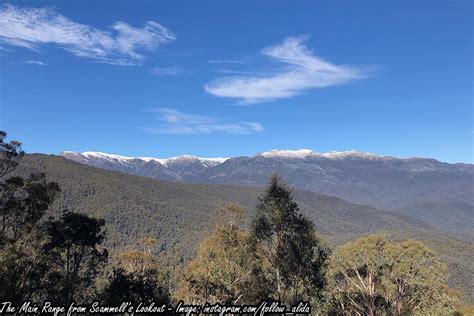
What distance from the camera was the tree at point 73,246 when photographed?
34625 mm

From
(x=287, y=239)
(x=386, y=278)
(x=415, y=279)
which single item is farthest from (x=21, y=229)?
(x=415, y=279)

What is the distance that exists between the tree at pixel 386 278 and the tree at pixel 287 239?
55.8ft

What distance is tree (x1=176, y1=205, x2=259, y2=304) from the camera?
37.7m

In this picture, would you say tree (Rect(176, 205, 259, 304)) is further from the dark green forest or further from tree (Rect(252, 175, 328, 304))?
tree (Rect(252, 175, 328, 304))

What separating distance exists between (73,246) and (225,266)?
13.9 m

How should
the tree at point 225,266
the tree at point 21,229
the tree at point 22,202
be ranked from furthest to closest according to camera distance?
the tree at point 225,266
the tree at point 22,202
the tree at point 21,229

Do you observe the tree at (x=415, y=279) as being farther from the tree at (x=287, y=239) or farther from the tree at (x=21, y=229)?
the tree at (x=21, y=229)

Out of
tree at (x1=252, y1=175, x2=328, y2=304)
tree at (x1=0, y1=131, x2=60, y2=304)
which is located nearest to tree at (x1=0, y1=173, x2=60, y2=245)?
tree at (x1=0, y1=131, x2=60, y2=304)

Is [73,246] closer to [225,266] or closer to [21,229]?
[21,229]

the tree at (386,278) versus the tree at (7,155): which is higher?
the tree at (7,155)

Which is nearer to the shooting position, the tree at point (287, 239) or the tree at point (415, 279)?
the tree at point (287, 239)

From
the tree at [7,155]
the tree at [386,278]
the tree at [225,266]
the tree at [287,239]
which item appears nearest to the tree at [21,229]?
the tree at [7,155]

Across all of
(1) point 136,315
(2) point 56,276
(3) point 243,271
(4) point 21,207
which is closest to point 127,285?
(1) point 136,315

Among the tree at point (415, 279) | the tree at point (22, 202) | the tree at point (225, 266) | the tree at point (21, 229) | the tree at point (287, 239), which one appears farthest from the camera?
the tree at point (415, 279)
